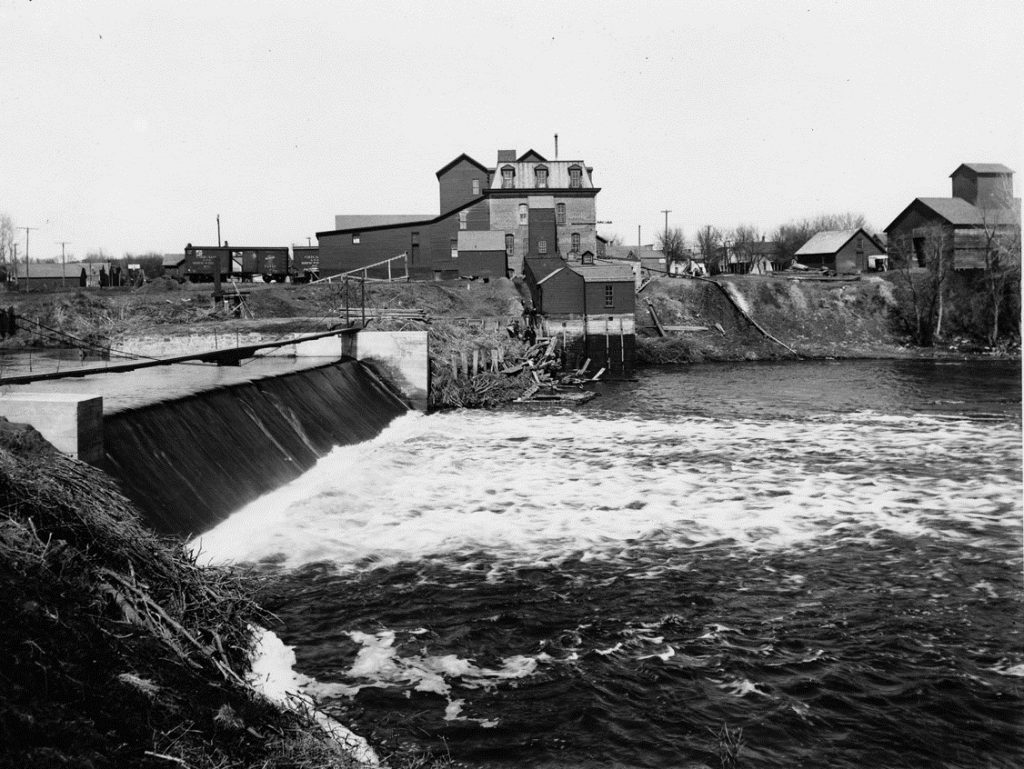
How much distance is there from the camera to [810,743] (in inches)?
334

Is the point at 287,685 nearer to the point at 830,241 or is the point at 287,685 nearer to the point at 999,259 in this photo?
the point at 999,259

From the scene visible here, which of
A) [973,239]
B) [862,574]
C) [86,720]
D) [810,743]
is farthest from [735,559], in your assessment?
[973,239]

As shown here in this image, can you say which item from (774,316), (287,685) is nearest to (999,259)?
(774,316)

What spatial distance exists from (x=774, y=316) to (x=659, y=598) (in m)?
62.8

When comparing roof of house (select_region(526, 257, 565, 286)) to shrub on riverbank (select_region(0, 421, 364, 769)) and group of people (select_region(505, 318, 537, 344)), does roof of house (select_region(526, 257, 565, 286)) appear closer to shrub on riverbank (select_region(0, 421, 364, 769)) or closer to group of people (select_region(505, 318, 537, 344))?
group of people (select_region(505, 318, 537, 344))

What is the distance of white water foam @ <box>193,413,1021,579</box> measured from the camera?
1517cm

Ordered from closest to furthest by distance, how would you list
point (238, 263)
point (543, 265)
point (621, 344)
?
point (621, 344)
point (543, 265)
point (238, 263)

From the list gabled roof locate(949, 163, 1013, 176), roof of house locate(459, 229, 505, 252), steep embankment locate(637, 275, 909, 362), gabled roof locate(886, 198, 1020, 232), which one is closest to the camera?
steep embankment locate(637, 275, 909, 362)

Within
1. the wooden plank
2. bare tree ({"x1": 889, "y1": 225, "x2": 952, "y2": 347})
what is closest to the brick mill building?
the wooden plank

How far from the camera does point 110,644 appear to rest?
736 centimetres

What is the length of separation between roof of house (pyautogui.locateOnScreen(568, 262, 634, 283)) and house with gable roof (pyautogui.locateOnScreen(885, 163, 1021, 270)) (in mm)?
29836

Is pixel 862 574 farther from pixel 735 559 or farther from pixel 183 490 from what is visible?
pixel 183 490

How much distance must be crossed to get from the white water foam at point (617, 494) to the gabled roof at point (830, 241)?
66072mm

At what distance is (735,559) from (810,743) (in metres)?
5.86
